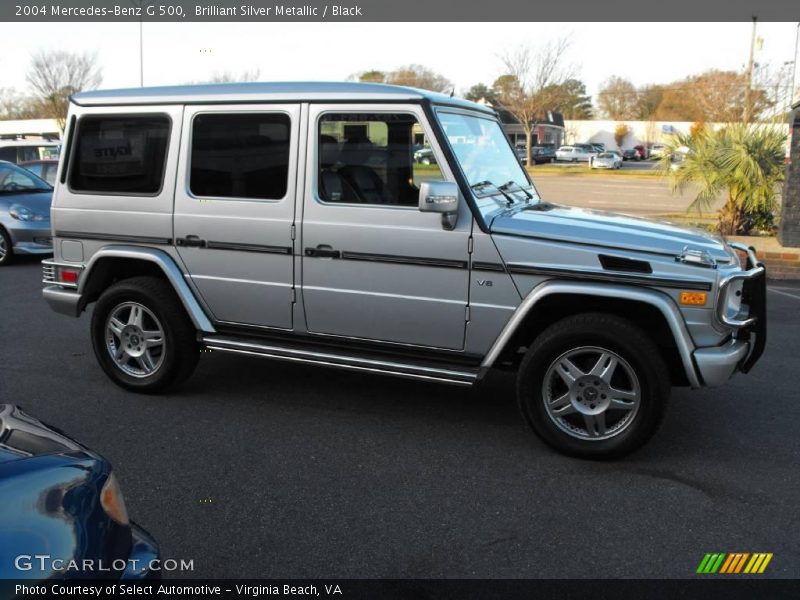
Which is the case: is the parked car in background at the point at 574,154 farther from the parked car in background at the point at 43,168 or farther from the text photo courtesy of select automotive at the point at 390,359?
the text photo courtesy of select automotive at the point at 390,359

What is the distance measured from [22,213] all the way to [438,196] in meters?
9.76

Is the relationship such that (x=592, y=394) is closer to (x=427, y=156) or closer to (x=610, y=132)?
(x=427, y=156)

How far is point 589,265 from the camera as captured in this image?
4.36m

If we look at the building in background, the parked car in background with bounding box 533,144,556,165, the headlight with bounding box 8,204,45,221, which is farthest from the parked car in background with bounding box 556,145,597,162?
the headlight with bounding box 8,204,45,221

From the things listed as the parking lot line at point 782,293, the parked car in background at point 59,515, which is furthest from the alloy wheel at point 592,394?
the parking lot line at point 782,293

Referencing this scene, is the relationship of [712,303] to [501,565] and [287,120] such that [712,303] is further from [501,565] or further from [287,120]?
[287,120]

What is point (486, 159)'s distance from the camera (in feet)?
17.3

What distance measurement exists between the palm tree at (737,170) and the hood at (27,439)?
13.2m

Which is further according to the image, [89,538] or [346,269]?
[346,269]

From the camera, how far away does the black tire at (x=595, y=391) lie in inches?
169

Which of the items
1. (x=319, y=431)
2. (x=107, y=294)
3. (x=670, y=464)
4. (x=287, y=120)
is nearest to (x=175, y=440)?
(x=319, y=431)

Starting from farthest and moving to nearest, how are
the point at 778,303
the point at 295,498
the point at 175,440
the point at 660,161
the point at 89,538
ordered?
1. the point at 660,161
2. the point at 778,303
3. the point at 175,440
4. the point at 295,498
5. the point at 89,538

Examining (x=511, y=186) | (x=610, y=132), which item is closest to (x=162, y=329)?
(x=511, y=186)

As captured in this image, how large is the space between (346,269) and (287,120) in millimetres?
1093
